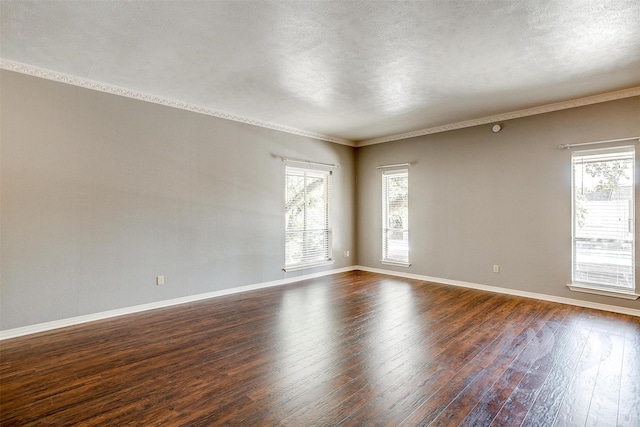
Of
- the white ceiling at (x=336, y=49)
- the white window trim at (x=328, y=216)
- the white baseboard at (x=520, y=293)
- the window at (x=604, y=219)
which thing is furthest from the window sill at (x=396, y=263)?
the white ceiling at (x=336, y=49)

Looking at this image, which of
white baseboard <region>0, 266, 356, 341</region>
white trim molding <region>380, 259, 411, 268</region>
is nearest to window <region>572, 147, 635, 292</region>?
white trim molding <region>380, 259, 411, 268</region>

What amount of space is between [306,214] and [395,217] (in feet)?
5.91

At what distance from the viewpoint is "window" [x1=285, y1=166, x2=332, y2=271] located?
5883 millimetres

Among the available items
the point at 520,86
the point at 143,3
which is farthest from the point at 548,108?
the point at 143,3

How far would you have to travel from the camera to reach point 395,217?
256 inches

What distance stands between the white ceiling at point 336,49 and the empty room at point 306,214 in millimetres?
28

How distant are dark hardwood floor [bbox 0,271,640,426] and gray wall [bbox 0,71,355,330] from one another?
0.51 metres

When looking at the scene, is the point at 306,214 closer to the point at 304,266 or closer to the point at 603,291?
the point at 304,266

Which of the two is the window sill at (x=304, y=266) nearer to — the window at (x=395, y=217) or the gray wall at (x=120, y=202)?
the gray wall at (x=120, y=202)

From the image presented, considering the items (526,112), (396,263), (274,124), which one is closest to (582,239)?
(526,112)

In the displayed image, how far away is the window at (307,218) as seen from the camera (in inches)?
232

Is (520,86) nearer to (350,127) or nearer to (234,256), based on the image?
(350,127)

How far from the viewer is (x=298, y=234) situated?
19.7 ft

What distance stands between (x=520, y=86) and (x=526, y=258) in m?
2.48
